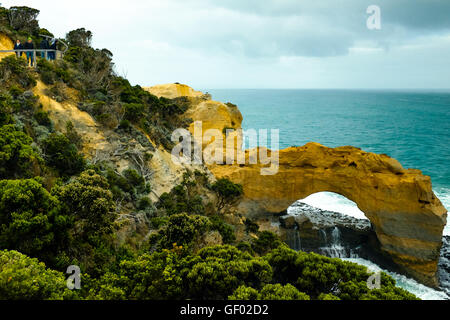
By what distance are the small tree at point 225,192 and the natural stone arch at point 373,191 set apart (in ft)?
9.85

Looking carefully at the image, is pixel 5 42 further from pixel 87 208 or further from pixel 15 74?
pixel 87 208

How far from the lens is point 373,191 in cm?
2466

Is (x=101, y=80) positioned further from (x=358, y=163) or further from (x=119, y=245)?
(x=358, y=163)

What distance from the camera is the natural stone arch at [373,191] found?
23.2 m

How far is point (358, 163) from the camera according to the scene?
25.3 meters

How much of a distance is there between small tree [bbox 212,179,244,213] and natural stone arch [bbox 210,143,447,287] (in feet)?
9.85

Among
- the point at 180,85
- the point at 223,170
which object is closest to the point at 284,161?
the point at 223,170

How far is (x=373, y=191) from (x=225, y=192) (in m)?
11.4

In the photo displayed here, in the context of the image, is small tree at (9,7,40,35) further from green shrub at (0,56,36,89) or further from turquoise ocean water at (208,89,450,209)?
turquoise ocean water at (208,89,450,209)

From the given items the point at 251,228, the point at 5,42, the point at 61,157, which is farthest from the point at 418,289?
the point at 5,42

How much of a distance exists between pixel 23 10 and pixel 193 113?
749 inches

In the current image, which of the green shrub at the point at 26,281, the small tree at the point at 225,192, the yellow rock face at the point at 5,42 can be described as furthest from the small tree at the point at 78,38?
the green shrub at the point at 26,281

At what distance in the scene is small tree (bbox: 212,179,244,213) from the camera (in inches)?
949

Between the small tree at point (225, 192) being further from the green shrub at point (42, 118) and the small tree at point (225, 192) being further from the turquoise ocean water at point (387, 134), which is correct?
the turquoise ocean water at point (387, 134)
